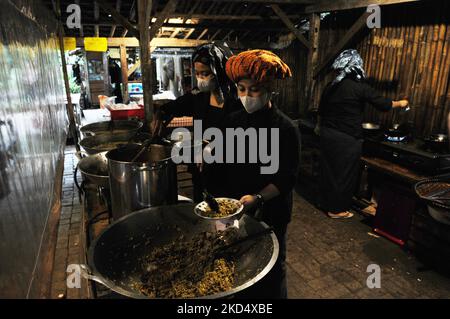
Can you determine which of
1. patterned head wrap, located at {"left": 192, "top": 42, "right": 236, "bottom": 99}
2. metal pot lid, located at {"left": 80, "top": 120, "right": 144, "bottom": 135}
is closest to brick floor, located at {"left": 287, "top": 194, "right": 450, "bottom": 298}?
patterned head wrap, located at {"left": 192, "top": 42, "right": 236, "bottom": 99}

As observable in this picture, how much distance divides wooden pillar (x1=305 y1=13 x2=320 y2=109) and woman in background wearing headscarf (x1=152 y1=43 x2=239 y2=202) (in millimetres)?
4527

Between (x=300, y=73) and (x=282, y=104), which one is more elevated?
(x=300, y=73)

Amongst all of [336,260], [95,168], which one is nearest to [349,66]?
[336,260]

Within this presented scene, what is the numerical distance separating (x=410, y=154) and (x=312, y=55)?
12.0ft

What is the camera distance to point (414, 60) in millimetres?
5355

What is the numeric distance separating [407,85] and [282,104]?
5.03 meters

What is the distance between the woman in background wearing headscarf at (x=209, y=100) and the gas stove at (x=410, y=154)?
9.41 ft

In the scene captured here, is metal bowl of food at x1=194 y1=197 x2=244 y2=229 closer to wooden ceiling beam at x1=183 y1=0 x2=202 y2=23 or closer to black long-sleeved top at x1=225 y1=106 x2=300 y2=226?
black long-sleeved top at x1=225 y1=106 x2=300 y2=226

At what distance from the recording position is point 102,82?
43.7ft

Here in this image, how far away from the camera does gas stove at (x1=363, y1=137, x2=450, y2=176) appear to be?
4.15 m

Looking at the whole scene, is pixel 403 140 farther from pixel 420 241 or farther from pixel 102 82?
pixel 102 82

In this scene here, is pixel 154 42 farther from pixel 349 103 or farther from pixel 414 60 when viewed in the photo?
pixel 414 60

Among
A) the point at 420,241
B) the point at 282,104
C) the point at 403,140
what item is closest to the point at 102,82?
the point at 282,104
